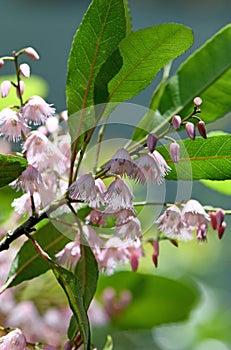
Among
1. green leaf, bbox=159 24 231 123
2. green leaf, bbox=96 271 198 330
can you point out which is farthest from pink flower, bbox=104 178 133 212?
green leaf, bbox=96 271 198 330

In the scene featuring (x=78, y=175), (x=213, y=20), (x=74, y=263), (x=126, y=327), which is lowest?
(x=213, y=20)

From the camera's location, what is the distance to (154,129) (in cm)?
102

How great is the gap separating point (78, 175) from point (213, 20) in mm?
Result: 5178

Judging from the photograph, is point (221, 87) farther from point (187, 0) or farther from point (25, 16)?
point (187, 0)

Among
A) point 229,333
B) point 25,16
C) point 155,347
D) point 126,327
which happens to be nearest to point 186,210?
point 126,327

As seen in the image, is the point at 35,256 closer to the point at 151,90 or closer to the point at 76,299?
the point at 76,299

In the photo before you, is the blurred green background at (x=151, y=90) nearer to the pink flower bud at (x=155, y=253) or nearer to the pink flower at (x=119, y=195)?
the pink flower bud at (x=155, y=253)

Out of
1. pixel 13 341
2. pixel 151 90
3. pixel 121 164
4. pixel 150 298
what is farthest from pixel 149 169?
pixel 151 90

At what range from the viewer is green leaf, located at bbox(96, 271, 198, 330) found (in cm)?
159

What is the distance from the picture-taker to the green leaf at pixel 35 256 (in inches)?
39.1

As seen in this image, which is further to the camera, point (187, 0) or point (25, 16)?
point (187, 0)

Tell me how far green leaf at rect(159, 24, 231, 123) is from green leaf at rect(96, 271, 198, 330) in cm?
56

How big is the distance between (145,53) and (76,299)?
11.5 inches

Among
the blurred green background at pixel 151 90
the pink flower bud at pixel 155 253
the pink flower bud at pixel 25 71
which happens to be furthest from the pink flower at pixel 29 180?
the blurred green background at pixel 151 90
